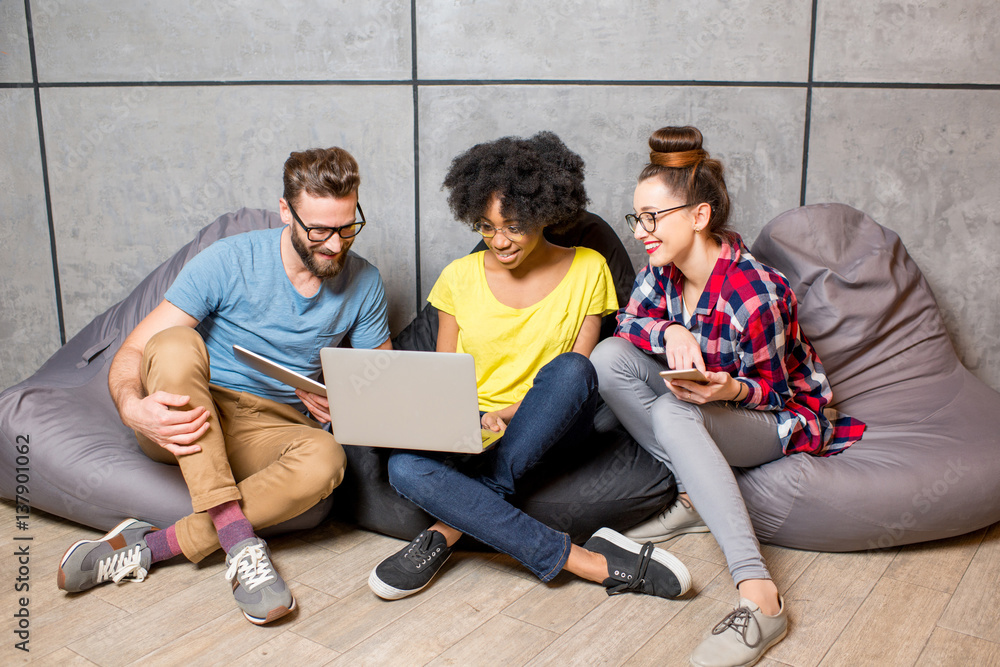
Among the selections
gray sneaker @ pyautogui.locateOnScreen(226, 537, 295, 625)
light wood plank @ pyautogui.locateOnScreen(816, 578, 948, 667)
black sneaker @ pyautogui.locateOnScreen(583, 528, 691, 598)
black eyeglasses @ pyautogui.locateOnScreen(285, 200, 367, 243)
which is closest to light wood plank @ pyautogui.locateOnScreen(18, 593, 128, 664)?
gray sneaker @ pyautogui.locateOnScreen(226, 537, 295, 625)

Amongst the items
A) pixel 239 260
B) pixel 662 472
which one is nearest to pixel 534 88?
pixel 239 260

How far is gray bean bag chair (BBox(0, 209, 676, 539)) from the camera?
6.06 ft

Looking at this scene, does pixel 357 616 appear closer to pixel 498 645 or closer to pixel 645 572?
pixel 498 645

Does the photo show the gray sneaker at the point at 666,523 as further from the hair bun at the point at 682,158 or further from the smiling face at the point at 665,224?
the hair bun at the point at 682,158

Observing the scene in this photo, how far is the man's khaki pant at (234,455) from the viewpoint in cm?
164

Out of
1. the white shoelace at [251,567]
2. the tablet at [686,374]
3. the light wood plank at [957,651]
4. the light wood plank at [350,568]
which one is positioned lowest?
the light wood plank at [350,568]

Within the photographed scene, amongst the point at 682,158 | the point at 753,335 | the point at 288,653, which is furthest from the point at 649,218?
the point at 288,653

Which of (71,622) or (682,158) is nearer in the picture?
(71,622)

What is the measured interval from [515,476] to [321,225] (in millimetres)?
791

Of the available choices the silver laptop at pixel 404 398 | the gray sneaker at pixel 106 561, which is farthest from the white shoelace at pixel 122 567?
the silver laptop at pixel 404 398

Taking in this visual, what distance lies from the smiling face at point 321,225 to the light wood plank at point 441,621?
865mm

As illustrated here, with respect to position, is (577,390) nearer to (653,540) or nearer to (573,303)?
(573,303)

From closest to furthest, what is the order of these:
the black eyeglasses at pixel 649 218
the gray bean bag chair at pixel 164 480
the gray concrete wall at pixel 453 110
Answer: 1. the black eyeglasses at pixel 649 218
2. the gray bean bag chair at pixel 164 480
3. the gray concrete wall at pixel 453 110

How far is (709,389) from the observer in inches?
63.9
